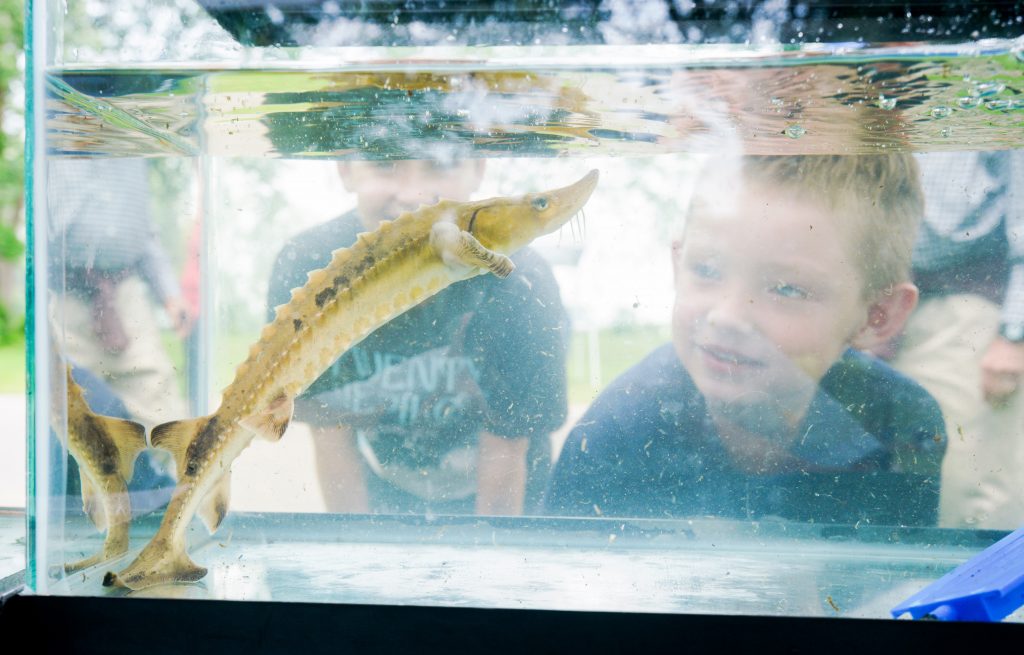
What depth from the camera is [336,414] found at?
138 centimetres

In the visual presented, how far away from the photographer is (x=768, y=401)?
1.37 meters

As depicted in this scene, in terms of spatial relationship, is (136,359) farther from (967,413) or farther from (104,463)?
(967,413)

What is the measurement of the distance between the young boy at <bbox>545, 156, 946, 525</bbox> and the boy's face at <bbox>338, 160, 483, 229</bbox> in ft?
1.47

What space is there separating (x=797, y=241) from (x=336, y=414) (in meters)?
0.97

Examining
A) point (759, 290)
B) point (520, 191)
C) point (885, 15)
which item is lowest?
point (759, 290)

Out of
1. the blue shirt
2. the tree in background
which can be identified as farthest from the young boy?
the tree in background

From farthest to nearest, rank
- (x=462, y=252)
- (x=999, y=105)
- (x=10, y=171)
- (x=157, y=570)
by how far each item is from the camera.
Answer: (x=10, y=171) < (x=999, y=105) < (x=462, y=252) < (x=157, y=570)

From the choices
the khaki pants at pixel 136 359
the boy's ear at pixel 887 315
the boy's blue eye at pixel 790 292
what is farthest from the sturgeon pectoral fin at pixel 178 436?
the boy's ear at pixel 887 315

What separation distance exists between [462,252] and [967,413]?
1.03 metres

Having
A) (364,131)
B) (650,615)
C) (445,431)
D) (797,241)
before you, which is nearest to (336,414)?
(445,431)

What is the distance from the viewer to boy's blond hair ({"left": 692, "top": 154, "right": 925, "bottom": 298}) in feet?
4.58

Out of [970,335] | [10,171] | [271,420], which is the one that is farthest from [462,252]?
[10,171]

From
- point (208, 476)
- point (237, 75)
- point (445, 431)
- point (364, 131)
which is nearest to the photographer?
point (208, 476)

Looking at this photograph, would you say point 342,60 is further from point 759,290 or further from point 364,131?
point 759,290
